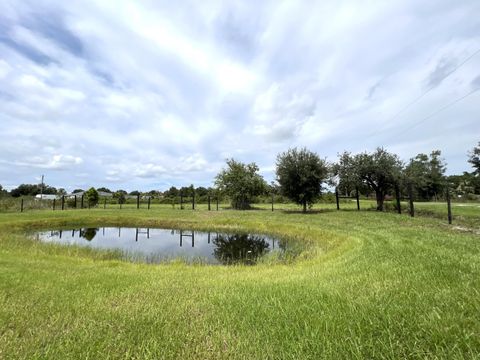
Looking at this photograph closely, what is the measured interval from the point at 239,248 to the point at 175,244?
361cm

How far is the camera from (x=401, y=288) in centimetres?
415

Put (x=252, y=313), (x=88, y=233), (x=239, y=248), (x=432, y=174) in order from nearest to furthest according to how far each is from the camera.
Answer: (x=252, y=313)
(x=239, y=248)
(x=88, y=233)
(x=432, y=174)

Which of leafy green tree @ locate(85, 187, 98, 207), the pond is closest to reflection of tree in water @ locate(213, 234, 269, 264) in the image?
the pond

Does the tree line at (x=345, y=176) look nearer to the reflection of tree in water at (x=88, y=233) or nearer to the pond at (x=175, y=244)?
the pond at (x=175, y=244)

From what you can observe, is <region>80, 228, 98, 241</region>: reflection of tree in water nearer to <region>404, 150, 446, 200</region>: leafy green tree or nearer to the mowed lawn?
the mowed lawn

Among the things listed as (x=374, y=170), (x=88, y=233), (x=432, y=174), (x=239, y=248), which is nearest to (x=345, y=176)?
(x=374, y=170)

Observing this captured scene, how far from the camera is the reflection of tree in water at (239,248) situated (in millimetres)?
11719

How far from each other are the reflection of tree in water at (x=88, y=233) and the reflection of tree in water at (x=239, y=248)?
7.73 m

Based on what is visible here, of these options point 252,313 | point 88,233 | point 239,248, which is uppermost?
point 252,313

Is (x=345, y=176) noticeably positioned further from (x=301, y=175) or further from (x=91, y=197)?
(x=91, y=197)

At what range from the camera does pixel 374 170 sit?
71.6 feet

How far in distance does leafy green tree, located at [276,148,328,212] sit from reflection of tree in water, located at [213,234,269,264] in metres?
7.38

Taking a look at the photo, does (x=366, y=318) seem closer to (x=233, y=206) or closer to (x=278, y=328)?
(x=278, y=328)

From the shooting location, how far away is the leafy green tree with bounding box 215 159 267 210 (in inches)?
1367
